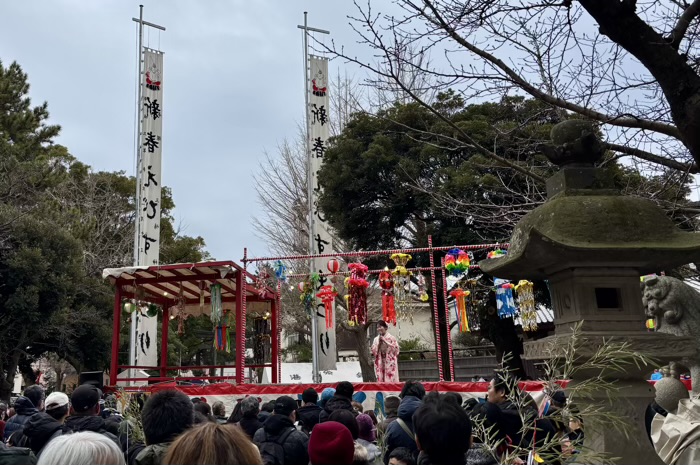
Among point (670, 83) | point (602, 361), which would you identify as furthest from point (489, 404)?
point (670, 83)

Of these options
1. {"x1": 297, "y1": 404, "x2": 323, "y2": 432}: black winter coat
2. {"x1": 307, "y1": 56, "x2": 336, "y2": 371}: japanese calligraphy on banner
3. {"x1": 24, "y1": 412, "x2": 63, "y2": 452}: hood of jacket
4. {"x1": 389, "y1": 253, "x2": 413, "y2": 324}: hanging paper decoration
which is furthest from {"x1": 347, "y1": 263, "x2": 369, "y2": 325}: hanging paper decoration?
{"x1": 24, "y1": 412, "x2": 63, "y2": 452}: hood of jacket

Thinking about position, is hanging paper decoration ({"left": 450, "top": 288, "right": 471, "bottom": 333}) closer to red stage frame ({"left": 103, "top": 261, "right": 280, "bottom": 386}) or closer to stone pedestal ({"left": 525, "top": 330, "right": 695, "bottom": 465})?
red stage frame ({"left": 103, "top": 261, "right": 280, "bottom": 386})

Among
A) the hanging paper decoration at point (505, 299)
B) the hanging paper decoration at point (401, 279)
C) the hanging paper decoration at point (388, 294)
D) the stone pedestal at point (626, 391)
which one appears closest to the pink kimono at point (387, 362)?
the hanging paper decoration at point (388, 294)

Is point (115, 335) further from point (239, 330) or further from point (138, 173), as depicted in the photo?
point (138, 173)

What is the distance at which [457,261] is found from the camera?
12109mm

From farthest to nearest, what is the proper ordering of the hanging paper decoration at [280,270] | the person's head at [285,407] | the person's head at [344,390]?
1. the hanging paper decoration at [280,270]
2. the person's head at [344,390]
3. the person's head at [285,407]

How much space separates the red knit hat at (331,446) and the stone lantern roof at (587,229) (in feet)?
6.85

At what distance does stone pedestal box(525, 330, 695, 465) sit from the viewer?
3.77 metres

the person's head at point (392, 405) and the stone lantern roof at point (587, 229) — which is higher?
the stone lantern roof at point (587, 229)

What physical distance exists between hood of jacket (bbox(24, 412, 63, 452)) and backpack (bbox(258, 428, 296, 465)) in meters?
1.50

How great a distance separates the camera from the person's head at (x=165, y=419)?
9.24ft

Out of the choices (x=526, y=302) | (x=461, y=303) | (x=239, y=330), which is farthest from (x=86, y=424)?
(x=461, y=303)

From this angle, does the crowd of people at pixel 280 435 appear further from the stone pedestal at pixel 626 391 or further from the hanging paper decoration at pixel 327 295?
the hanging paper decoration at pixel 327 295

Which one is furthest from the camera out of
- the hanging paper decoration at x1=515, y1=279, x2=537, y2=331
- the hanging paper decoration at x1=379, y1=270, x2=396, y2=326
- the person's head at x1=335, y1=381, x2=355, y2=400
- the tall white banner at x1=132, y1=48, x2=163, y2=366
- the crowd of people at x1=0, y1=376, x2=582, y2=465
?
the tall white banner at x1=132, y1=48, x2=163, y2=366
